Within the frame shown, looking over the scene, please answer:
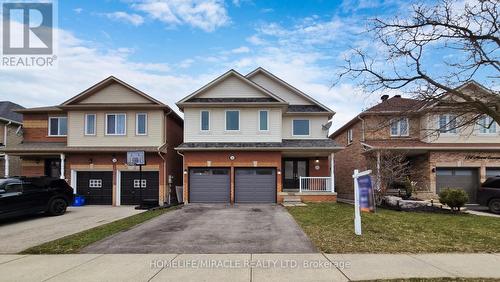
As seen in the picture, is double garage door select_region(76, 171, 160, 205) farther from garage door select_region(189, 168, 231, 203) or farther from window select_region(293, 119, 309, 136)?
window select_region(293, 119, 309, 136)

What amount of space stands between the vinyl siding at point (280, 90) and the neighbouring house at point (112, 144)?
271 inches

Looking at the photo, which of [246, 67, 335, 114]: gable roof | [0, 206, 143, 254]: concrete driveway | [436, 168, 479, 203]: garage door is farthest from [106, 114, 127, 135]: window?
[436, 168, 479, 203]: garage door

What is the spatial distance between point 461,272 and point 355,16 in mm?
6052

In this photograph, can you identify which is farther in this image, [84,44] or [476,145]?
[476,145]

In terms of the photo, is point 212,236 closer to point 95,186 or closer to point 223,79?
point 223,79

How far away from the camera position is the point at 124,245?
862 centimetres

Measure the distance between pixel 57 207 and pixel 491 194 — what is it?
21.5 metres

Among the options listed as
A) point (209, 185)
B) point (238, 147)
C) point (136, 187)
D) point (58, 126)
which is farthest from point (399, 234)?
point (58, 126)

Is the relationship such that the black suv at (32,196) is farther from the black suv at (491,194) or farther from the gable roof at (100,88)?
the black suv at (491,194)

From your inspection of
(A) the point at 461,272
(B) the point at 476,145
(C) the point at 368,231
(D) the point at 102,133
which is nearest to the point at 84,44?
(D) the point at 102,133

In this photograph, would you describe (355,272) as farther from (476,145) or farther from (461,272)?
(476,145)

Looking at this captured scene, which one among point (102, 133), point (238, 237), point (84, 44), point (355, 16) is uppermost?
point (84, 44)

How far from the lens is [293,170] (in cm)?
2233

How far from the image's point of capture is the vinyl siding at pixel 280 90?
22.3 m
